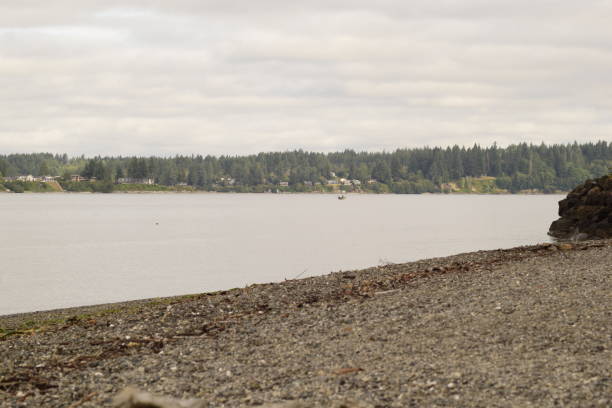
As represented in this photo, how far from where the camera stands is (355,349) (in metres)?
13.2

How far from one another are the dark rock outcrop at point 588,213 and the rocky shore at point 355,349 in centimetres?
2927

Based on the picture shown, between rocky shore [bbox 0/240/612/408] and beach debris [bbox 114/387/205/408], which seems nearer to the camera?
beach debris [bbox 114/387/205/408]

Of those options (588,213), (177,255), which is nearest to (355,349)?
(588,213)

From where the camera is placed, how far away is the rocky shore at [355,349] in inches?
410

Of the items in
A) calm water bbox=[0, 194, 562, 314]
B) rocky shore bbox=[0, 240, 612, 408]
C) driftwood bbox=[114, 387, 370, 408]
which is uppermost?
driftwood bbox=[114, 387, 370, 408]

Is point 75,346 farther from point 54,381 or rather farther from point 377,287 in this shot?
point 377,287

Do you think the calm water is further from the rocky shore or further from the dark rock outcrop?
the rocky shore

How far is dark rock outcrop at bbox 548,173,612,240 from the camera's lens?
4784 centimetres

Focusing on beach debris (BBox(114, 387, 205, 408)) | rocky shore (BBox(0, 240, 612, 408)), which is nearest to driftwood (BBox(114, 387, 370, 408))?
beach debris (BBox(114, 387, 205, 408))

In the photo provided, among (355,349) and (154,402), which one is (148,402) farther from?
(355,349)

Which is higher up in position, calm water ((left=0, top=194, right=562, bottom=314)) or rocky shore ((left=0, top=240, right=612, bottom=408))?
rocky shore ((left=0, top=240, right=612, bottom=408))

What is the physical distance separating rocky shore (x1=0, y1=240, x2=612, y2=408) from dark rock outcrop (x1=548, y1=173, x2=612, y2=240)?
2927 centimetres

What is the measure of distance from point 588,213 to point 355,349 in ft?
143

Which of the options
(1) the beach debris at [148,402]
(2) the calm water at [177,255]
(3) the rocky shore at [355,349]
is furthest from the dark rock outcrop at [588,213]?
(1) the beach debris at [148,402]
